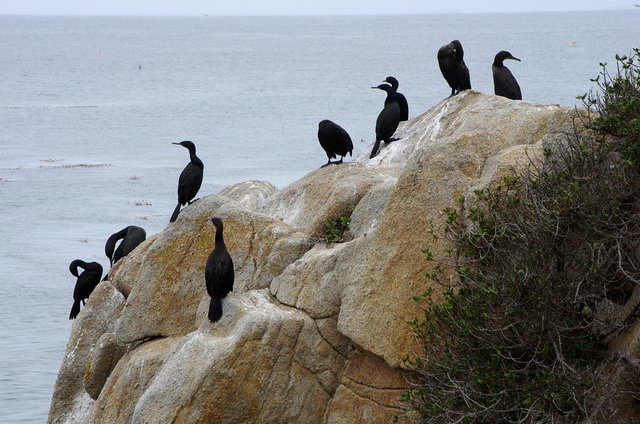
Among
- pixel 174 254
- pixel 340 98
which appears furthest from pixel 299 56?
pixel 174 254

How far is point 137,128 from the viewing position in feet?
174

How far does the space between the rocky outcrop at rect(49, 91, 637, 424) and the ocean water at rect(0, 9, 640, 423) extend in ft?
24.5

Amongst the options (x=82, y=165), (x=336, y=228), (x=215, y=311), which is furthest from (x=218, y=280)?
(x=82, y=165)

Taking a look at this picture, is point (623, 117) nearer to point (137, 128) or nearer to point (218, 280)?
point (218, 280)

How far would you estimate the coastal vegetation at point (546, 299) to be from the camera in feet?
27.1

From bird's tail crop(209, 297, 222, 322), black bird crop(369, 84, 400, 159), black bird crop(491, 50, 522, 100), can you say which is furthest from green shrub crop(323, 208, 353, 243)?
black bird crop(491, 50, 522, 100)

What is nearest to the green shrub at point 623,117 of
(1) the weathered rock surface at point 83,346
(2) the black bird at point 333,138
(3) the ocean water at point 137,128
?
(2) the black bird at point 333,138

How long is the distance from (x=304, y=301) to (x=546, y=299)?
2881 mm

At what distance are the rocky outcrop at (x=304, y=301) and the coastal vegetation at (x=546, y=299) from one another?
20.7 inches

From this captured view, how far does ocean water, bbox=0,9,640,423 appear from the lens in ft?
76.7

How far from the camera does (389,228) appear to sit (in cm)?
998

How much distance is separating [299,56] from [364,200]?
109 meters

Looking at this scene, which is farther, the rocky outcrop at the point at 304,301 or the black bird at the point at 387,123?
the black bird at the point at 387,123

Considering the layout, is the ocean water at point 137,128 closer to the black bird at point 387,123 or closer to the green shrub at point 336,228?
the black bird at point 387,123
